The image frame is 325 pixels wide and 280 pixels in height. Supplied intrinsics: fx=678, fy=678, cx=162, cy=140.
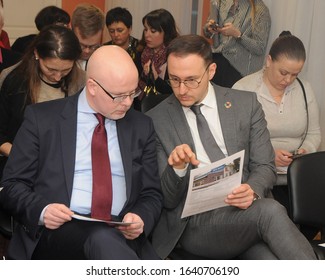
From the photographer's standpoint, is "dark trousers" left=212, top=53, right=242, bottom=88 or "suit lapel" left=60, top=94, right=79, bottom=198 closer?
"suit lapel" left=60, top=94, right=79, bottom=198

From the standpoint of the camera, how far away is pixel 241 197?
9.48 feet

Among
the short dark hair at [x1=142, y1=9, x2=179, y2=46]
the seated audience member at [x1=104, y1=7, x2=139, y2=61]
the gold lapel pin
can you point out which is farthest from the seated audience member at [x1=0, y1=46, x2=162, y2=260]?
the seated audience member at [x1=104, y1=7, x2=139, y2=61]

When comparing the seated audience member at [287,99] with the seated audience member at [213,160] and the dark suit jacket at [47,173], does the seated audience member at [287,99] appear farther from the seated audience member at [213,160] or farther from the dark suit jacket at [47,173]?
the dark suit jacket at [47,173]

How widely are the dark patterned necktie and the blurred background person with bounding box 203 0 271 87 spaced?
1844 mm

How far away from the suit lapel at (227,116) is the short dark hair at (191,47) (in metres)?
0.19

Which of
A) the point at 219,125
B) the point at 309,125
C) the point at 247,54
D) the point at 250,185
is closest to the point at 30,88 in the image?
the point at 219,125

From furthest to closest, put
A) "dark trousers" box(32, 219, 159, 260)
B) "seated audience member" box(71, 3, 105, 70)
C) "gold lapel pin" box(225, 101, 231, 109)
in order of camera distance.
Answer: "seated audience member" box(71, 3, 105, 70) < "gold lapel pin" box(225, 101, 231, 109) < "dark trousers" box(32, 219, 159, 260)

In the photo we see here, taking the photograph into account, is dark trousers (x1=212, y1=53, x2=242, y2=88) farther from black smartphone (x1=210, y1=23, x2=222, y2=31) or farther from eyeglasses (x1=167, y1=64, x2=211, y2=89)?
eyeglasses (x1=167, y1=64, x2=211, y2=89)

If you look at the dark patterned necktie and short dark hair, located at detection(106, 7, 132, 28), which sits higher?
short dark hair, located at detection(106, 7, 132, 28)

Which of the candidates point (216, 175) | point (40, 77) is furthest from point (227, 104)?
point (40, 77)

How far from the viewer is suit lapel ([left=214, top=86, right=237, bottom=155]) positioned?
10.8 ft

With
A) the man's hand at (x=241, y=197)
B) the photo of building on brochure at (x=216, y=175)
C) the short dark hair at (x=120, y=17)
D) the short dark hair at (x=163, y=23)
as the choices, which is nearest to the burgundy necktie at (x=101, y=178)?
the photo of building on brochure at (x=216, y=175)

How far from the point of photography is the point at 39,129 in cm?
292

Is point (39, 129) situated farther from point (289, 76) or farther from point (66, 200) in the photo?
point (289, 76)
